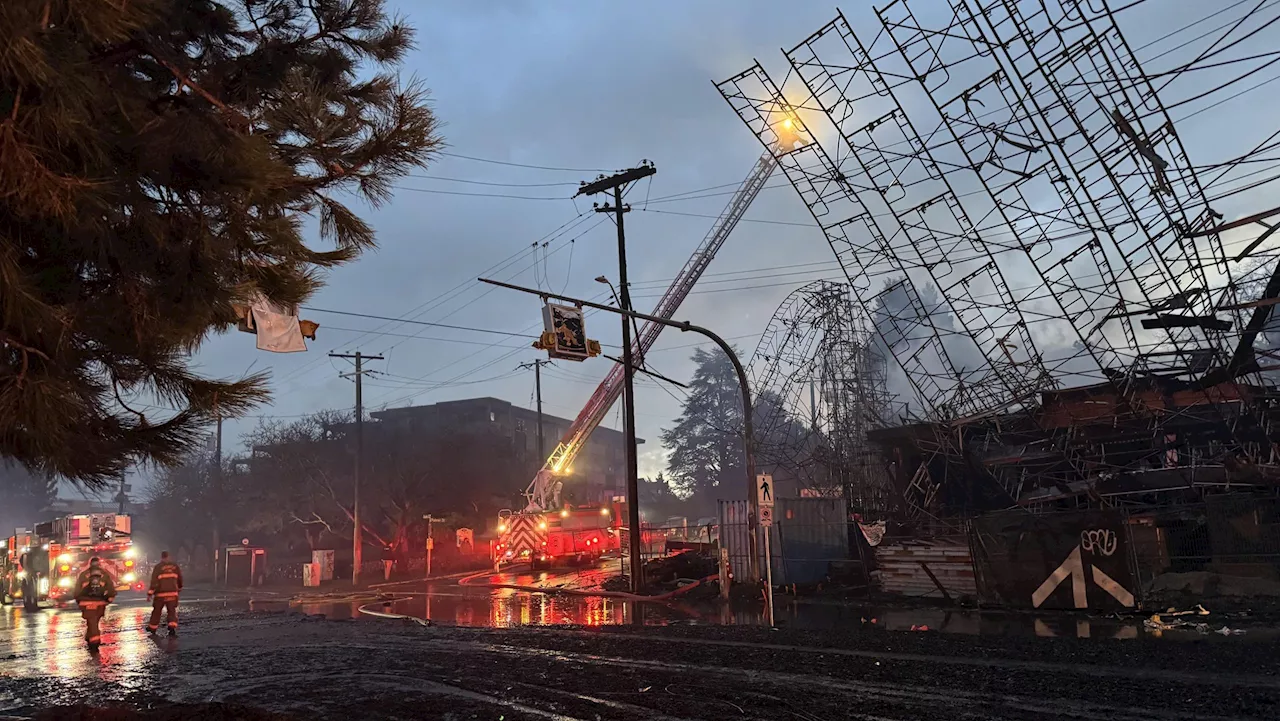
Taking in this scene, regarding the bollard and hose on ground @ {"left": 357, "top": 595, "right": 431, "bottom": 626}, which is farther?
the bollard

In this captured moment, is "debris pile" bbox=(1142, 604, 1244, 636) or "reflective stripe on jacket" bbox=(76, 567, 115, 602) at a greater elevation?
"reflective stripe on jacket" bbox=(76, 567, 115, 602)

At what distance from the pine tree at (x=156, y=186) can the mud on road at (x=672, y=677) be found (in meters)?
3.89

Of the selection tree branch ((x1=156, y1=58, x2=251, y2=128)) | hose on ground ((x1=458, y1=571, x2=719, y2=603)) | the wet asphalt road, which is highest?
tree branch ((x1=156, y1=58, x2=251, y2=128))

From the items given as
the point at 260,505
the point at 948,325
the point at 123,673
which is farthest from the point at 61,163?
the point at 948,325

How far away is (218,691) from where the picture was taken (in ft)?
32.0

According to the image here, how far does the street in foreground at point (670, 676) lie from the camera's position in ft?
26.3

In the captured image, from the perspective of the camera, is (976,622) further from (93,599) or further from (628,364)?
(93,599)

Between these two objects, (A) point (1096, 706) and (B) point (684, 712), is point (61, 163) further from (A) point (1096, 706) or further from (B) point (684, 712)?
(A) point (1096, 706)

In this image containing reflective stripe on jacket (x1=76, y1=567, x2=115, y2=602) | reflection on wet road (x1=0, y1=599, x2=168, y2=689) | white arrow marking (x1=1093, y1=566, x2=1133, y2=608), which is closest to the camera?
reflection on wet road (x1=0, y1=599, x2=168, y2=689)

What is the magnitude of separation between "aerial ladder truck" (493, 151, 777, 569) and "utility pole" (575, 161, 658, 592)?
6.35 metres

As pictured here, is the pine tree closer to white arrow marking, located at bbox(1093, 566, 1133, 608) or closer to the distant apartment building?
white arrow marking, located at bbox(1093, 566, 1133, 608)

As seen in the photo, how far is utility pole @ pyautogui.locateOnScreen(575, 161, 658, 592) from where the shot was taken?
887 inches

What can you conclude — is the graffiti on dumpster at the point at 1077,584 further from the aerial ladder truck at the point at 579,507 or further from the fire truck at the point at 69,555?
the fire truck at the point at 69,555

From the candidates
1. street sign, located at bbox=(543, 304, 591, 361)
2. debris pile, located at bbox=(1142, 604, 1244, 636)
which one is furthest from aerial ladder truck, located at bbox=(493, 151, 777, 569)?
debris pile, located at bbox=(1142, 604, 1244, 636)
